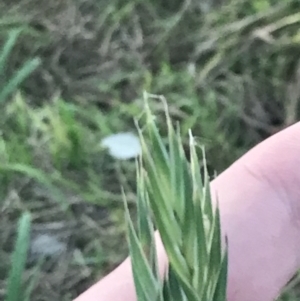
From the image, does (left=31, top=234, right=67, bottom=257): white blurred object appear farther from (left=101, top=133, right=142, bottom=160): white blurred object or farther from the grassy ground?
(left=101, top=133, right=142, bottom=160): white blurred object

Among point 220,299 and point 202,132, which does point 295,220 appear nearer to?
point 202,132

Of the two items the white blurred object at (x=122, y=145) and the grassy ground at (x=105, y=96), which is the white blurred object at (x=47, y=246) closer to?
the grassy ground at (x=105, y=96)

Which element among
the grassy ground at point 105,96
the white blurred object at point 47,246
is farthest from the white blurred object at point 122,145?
the white blurred object at point 47,246

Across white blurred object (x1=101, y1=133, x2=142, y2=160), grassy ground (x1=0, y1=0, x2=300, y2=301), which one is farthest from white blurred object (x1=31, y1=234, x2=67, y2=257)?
white blurred object (x1=101, y1=133, x2=142, y2=160)

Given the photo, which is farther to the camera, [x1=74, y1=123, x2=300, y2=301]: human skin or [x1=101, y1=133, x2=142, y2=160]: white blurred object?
[x1=101, y1=133, x2=142, y2=160]: white blurred object

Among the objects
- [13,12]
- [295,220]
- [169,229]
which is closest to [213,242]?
[169,229]

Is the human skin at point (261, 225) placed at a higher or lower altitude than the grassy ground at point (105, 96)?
lower
